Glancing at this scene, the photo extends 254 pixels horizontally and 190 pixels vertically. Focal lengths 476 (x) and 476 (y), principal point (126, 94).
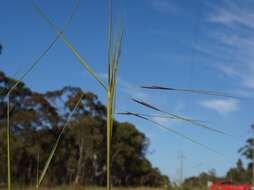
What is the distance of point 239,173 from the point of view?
191 feet

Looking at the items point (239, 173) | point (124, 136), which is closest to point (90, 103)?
point (124, 136)

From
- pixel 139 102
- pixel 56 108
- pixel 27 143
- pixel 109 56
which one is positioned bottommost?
pixel 139 102

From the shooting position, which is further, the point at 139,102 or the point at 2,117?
the point at 2,117

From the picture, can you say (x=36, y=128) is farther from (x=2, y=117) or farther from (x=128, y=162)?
(x=128, y=162)

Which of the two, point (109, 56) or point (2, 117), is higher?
point (2, 117)

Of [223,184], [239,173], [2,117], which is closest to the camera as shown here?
[223,184]

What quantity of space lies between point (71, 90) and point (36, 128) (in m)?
3.77

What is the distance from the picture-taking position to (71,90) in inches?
1248

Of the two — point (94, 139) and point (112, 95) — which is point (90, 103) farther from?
point (112, 95)

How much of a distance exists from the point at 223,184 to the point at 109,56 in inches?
794

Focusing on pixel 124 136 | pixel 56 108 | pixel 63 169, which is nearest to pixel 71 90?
pixel 56 108

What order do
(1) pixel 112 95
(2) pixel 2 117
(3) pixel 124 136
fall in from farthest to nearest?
(3) pixel 124 136
(2) pixel 2 117
(1) pixel 112 95

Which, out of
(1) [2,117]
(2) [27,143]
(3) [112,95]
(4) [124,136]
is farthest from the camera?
(4) [124,136]

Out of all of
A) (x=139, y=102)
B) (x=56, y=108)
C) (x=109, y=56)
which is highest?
(x=56, y=108)
